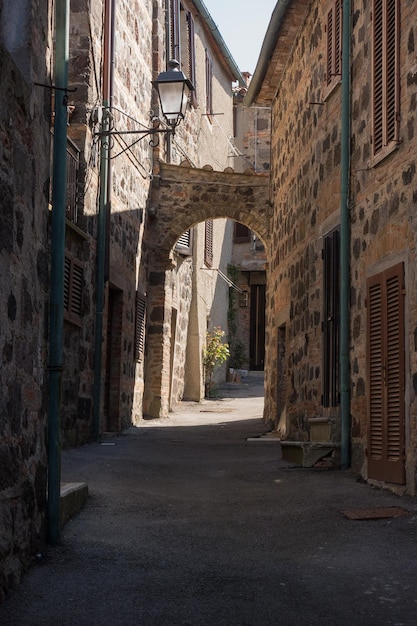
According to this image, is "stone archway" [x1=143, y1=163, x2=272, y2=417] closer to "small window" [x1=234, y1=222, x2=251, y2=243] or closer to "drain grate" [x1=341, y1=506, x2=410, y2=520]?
"small window" [x1=234, y1=222, x2=251, y2=243]

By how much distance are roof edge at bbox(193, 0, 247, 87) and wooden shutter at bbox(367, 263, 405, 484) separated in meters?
13.7

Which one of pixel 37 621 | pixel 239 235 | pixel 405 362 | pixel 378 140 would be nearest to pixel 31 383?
pixel 37 621

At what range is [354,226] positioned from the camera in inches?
345

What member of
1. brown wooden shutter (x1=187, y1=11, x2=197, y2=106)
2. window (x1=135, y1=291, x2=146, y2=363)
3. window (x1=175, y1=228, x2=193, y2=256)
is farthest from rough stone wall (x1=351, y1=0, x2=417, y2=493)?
brown wooden shutter (x1=187, y1=11, x2=197, y2=106)

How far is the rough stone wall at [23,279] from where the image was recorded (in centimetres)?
413

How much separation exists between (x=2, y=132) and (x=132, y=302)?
10679 millimetres

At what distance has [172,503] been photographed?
6969 mm

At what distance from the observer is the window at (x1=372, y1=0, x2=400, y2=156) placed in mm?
7461

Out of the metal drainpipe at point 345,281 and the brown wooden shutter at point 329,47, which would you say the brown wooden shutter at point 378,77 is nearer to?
the metal drainpipe at point 345,281

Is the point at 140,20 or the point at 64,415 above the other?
the point at 140,20

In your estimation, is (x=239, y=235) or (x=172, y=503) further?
(x=239, y=235)

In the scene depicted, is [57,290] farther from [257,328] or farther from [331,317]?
[257,328]

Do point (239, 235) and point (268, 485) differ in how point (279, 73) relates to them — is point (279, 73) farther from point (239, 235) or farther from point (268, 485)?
point (239, 235)

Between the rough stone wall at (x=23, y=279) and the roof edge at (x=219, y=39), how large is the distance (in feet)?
51.9
